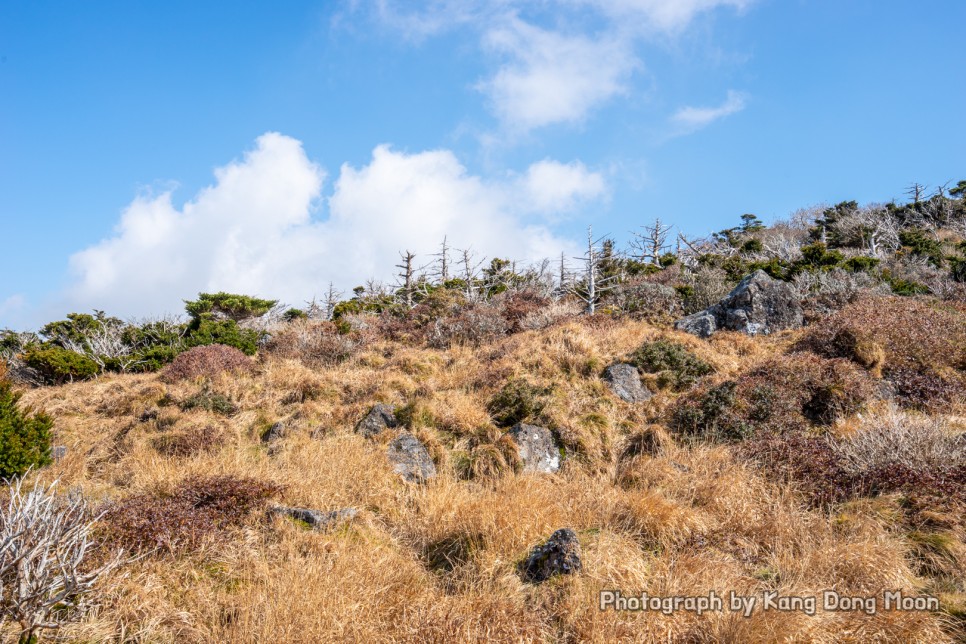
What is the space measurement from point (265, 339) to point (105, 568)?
53.9ft

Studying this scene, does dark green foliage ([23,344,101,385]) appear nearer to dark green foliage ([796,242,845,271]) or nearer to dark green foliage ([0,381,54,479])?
dark green foliage ([0,381,54,479])

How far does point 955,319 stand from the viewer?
10773mm

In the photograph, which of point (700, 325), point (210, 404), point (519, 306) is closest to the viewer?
point (210, 404)

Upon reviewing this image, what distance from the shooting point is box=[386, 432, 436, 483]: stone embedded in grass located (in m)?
7.58

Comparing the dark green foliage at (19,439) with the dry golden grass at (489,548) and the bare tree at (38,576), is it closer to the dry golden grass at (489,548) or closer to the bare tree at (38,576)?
the dry golden grass at (489,548)

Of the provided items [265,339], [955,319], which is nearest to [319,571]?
[955,319]

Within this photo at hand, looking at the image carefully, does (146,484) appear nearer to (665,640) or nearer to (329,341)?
(665,640)

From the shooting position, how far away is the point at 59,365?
14.9 metres

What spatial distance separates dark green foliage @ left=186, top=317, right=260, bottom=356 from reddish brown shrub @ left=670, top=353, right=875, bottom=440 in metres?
15.1

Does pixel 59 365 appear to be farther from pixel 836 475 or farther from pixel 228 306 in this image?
pixel 836 475

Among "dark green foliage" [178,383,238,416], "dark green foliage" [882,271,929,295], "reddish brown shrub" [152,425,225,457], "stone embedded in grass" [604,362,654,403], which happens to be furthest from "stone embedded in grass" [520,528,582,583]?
"dark green foliage" [882,271,929,295]

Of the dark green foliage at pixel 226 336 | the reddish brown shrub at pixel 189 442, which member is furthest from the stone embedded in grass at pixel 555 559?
the dark green foliage at pixel 226 336

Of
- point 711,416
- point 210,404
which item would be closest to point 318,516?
point 711,416

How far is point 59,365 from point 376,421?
12563mm
